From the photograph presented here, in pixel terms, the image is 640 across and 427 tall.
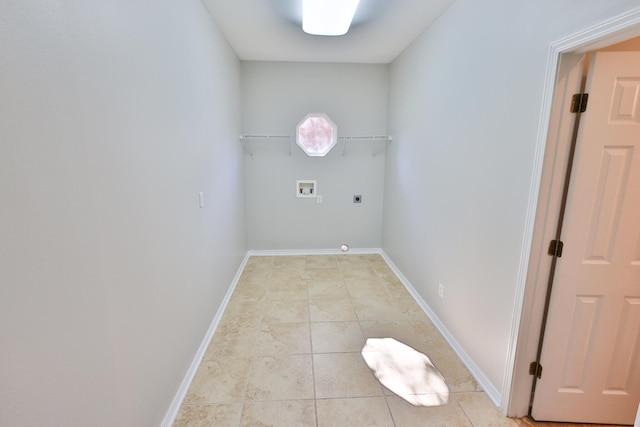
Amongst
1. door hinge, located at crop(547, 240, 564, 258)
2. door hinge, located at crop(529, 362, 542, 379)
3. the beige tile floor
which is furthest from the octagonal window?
door hinge, located at crop(529, 362, 542, 379)

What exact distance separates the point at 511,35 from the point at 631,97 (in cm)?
65

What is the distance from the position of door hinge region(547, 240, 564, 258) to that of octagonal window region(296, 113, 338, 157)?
288 centimetres

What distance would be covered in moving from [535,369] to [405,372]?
77cm

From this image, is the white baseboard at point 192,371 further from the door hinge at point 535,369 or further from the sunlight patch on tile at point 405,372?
the door hinge at point 535,369

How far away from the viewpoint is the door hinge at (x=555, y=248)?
5.05ft

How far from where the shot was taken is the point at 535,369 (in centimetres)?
170

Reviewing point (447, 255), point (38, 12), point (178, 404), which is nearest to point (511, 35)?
point (447, 255)

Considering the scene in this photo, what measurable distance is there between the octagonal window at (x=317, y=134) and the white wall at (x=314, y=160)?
0.32 ft

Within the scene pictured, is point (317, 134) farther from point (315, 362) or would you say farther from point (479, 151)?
point (315, 362)

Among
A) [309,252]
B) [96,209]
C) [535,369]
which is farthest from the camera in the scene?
[309,252]

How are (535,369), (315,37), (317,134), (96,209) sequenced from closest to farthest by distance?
1. (96,209)
2. (535,369)
3. (315,37)
4. (317,134)

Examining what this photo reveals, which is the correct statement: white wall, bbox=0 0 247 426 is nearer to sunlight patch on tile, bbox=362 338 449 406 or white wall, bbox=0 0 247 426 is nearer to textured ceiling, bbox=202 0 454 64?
textured ceiling, bbox=202 0 454 64

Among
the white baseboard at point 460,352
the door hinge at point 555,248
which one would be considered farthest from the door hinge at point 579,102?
the white baseboard at point 460,352

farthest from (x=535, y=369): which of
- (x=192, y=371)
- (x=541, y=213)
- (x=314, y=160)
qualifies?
(x=314, y=160)
